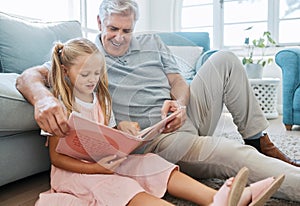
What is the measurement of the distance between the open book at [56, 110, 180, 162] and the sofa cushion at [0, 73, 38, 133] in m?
0.22

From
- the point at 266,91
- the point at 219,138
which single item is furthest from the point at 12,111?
the point at 266,91

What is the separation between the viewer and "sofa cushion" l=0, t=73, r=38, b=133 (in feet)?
3.28

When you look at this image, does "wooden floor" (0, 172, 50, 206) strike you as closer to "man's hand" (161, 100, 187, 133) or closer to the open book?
the open book

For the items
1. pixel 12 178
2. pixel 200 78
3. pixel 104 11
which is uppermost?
pixel 104 11

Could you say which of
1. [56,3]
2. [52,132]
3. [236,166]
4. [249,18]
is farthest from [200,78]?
[249,18]

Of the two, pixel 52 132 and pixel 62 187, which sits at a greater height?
pixel 52 132

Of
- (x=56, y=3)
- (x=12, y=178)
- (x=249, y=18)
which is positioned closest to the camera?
(x=12, y=178)

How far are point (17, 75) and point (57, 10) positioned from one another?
154 centimetres

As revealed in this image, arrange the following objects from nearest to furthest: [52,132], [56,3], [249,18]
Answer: [52,132]
[56,3]
[249,18]

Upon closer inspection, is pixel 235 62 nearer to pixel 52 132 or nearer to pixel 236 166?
pixel 236 166

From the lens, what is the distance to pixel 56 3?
8.61ft

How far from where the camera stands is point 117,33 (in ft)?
3.35

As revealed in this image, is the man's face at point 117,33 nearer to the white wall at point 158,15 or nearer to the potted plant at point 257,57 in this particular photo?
the potted plant at point 257,57

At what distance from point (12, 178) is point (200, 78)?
0.71 m
